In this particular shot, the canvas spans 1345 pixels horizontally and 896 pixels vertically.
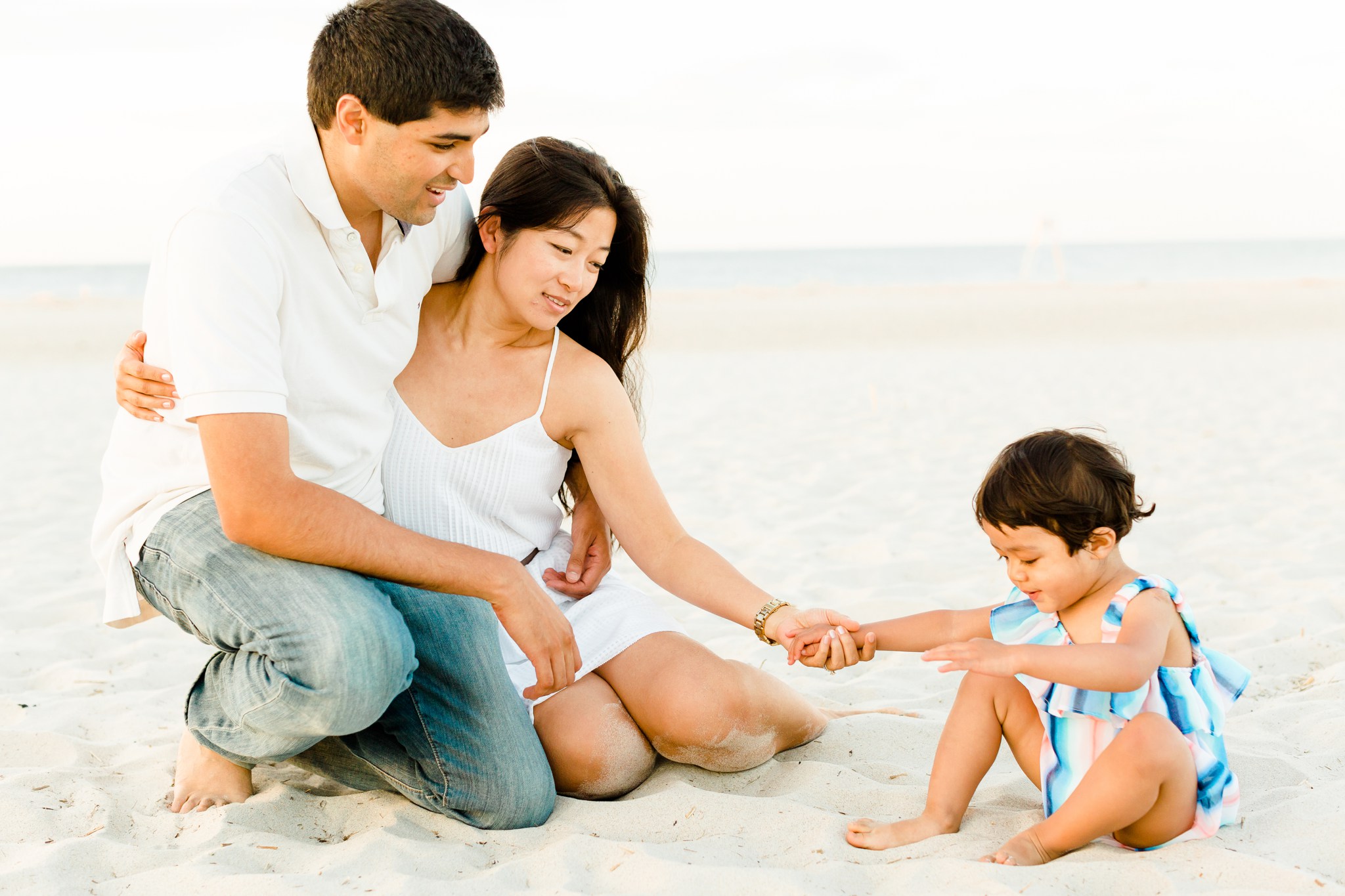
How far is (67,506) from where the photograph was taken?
5578 millimetres

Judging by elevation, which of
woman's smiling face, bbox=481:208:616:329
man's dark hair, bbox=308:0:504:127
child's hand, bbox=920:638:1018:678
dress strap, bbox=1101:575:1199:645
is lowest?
child's hand, bbox=920:638:1018:678

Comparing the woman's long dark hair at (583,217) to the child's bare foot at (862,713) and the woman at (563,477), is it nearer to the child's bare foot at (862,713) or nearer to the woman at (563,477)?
the woman at (563,477)

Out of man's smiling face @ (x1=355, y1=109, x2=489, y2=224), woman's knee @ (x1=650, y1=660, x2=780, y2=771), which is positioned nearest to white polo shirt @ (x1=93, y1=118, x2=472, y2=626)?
man's smiling face @ (x1=355, y1=109, x2=489, y2=224)

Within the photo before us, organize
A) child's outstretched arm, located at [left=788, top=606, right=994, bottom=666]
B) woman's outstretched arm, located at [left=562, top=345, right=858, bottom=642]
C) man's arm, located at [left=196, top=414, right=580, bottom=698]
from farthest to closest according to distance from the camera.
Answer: woman's outstretched arm, located at [left=562, top=345, right=858, bottom=642] → child's outstretched arm, located at [left=788, top=606, right=994, bottom=666] → man's arm, located at [left=196, top=414, right=580, bottom=698]

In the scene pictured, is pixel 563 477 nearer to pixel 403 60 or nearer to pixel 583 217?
pixel 583 217

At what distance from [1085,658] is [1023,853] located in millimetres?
400

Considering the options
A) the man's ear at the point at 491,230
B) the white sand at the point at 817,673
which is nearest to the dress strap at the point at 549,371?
the man's ear at the point at 491,230

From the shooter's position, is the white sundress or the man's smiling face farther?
the white sundress

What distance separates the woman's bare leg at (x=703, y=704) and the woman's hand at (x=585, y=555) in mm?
222

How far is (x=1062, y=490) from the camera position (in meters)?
2.11

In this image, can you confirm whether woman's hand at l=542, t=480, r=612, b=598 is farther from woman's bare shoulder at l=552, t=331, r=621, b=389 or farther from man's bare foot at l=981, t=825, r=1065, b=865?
man's bare foot at l=981, t=825, r=1065, b=865

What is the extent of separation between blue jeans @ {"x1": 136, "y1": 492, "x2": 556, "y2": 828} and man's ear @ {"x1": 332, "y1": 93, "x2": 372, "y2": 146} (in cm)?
84

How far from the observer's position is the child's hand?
1997 millimetres

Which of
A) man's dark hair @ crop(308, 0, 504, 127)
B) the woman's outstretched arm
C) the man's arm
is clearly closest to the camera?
the man's arm
